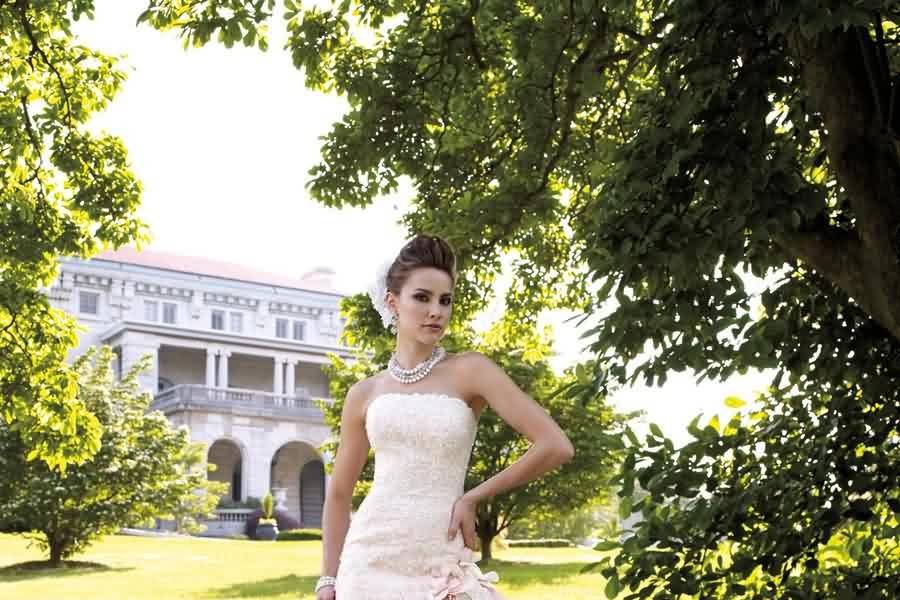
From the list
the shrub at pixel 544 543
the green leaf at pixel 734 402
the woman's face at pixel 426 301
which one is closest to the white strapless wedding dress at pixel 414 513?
the woman's face at pixel 426 301

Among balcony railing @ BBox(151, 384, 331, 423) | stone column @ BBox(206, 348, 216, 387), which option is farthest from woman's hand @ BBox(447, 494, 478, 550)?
stone column @ BBox(206, 348, 216, 387)

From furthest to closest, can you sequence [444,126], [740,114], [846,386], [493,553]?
[493,553] < [444,126] < [846,386] < [740,114]

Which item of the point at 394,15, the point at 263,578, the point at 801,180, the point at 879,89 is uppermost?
the point at 394,15

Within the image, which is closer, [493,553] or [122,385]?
[122,385]

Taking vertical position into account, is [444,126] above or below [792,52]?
above

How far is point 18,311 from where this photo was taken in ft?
48.5

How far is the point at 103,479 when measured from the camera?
30188 millimetres

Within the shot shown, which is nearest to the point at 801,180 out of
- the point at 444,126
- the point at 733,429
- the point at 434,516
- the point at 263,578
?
the point at 733,429

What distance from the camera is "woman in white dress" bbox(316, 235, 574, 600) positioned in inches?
144

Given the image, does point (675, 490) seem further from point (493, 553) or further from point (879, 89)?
point (493, 553)

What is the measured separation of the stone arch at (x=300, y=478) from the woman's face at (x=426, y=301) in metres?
61.0

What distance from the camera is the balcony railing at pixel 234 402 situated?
5944 cm

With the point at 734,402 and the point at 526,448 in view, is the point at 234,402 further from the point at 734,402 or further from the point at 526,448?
the point at 734,402

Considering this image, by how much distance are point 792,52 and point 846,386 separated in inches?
90.0
